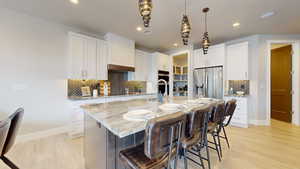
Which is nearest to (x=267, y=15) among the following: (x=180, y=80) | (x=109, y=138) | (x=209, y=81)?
(x=209, y=81)

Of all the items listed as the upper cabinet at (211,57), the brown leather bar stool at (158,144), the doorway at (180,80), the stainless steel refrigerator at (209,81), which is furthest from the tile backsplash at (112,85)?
the brown leather bar stool at (158,144)

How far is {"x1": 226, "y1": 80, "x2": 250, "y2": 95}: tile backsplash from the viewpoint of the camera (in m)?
3.96

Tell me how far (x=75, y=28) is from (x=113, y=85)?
192 centimetres

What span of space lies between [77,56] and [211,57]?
4095 mm

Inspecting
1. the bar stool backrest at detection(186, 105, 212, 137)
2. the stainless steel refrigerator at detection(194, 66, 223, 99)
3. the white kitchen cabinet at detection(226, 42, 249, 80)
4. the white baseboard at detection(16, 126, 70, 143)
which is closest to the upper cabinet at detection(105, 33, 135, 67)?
the white baseboard at detection(16, 126, 70, 143)

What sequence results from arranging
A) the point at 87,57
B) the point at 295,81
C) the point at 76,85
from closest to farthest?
1. the point at 87,57
2. the point at 76,85
3. the point at 295,81

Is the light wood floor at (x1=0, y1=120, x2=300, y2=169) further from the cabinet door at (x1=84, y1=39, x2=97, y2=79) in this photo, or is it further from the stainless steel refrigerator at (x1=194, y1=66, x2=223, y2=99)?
the cabinet door at (x1=84, y1=39, x2=97, y2=79)

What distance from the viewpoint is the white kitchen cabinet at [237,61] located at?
371cm

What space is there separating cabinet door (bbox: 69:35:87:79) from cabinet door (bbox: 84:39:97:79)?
0.33 ft

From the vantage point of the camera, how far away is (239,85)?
413 centimetres

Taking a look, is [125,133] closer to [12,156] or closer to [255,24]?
[12,156]

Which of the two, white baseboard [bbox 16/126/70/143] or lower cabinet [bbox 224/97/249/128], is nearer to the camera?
white baseboard [bbox 16/126/70/143]

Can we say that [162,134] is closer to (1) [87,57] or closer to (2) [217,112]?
(2) [217,112]

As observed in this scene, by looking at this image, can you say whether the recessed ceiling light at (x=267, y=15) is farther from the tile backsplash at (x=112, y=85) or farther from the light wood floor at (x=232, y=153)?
the tile backsplash at (x=112, y=85)
